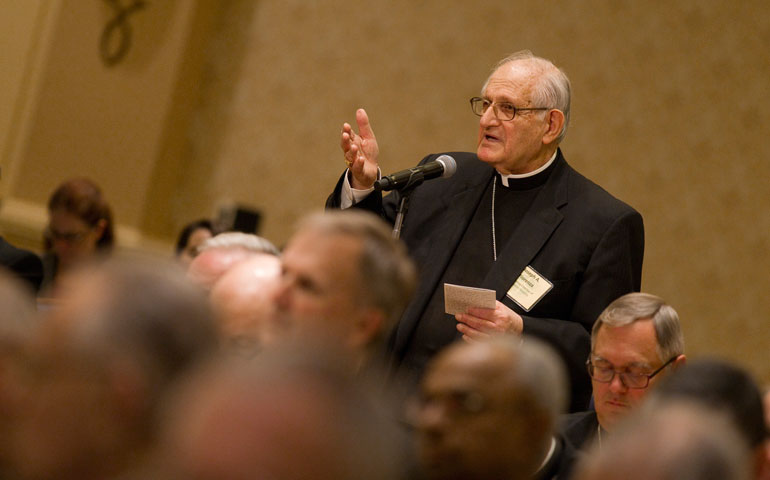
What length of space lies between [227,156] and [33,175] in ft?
3.74

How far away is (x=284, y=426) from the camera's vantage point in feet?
3.00

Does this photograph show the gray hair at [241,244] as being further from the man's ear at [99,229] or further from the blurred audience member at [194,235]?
the blurred audience member at [194,235]

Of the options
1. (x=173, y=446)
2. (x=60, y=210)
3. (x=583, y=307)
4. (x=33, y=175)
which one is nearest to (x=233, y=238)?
(x=583, y=307)

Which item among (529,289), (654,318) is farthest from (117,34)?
(654,318)

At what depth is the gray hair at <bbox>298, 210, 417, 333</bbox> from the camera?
175cm

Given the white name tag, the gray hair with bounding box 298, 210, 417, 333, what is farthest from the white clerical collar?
the gray hair with bounding box 298, 210, 417, 333

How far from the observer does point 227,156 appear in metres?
5.95

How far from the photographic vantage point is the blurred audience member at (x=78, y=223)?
394cm

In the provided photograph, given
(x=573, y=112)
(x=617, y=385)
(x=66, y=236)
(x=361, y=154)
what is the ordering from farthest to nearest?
(x=573, y=112), (x=66, y=236), (x=361, y=154), (x=617, y=385)

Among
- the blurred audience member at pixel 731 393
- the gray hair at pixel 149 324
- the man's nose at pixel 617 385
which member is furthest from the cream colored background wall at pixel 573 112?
the gray hair at pixel 149 324

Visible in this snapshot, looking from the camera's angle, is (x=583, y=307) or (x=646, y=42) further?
(x=646, y=42)

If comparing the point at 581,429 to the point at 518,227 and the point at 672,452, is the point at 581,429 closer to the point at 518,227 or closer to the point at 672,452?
the point at 518,227

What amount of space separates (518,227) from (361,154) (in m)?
0.60

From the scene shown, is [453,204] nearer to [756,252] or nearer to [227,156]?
[227,156]
